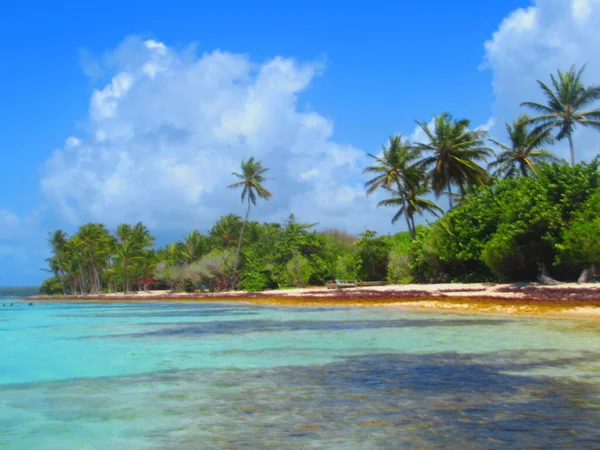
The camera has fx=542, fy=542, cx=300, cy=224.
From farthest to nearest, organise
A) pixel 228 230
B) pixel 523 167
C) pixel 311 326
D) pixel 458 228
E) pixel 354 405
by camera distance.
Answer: pixel 228 230, pixel 523 167, pixel 458 228, pixel 311 326, pixel 354 405

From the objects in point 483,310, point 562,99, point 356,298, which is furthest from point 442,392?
point 562,99

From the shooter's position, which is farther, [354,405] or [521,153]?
[521,153]

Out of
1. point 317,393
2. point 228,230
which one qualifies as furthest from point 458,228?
point 228,230

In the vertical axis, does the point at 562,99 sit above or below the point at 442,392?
above

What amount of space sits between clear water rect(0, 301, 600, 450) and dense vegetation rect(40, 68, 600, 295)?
42.3 ft

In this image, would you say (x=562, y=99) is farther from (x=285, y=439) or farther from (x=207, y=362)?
(x=285, y=439)

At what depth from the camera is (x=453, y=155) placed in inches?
1442

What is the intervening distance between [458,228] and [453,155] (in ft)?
24.5

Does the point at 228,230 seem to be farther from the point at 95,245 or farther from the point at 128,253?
the point at 95,245

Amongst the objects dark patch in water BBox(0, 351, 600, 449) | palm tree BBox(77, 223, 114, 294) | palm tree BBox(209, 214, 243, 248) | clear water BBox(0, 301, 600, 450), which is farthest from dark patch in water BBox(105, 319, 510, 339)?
palm tree BBox(77, 223, 114, 294)

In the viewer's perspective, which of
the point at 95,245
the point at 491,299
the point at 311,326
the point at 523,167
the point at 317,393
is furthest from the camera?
the point at 95,245

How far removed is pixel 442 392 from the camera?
6.70 m

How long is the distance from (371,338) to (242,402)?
6.85 meters

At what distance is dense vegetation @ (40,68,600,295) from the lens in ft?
80.3
